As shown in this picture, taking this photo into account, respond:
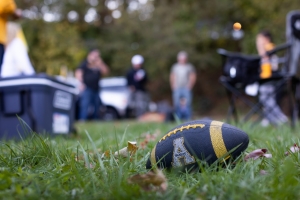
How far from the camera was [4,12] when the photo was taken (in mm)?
4391

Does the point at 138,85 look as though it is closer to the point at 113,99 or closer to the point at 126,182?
the point at 113,99

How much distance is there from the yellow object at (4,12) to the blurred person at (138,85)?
7703 millimetres

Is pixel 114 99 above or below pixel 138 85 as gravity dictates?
below

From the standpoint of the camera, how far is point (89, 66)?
37.0 ft

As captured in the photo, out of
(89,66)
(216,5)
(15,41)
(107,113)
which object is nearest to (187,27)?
(216,5)

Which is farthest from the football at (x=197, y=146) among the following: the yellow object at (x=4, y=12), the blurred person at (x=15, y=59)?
the blurred person at (x=15, y=59)

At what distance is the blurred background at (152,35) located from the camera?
21266 mm

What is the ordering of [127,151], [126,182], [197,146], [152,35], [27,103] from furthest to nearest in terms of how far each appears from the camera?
[152,35] → [27,103] → [127,151] → [197,146] → [126,182]

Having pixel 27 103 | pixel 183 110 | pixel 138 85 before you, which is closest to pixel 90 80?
pixel 138 85

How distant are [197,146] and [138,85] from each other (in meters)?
10.3

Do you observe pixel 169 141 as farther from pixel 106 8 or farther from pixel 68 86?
pixel 106 8

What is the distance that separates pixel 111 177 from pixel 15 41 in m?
4.74

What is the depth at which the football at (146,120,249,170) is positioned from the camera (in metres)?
1.98

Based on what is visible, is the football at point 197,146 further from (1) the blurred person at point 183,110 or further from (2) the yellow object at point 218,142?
(1) the blurred person at point 183,110
